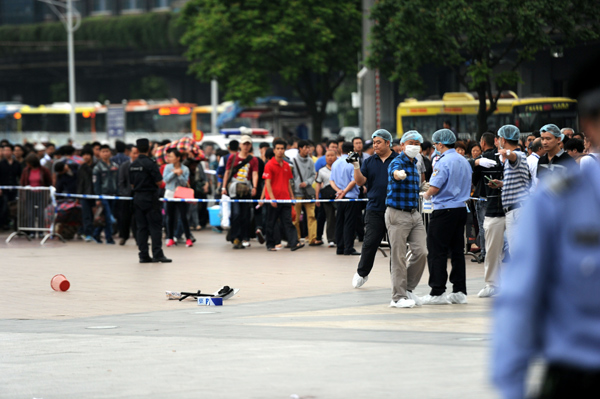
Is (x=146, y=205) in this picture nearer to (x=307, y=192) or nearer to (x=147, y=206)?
(x=147, y=206)

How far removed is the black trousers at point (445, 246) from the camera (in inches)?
412

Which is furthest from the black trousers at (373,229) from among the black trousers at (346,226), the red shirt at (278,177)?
the red shirt at (278,177)

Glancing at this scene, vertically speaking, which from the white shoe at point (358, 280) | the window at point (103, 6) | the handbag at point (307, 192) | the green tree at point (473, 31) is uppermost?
the window at point (103, 6)

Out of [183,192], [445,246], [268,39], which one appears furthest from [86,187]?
[268,39]

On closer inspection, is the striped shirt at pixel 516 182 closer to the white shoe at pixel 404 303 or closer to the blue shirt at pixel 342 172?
the white shoe at pixel 404 303

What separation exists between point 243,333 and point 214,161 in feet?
57.0

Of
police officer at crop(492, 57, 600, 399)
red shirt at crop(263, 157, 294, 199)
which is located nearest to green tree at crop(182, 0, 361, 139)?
red shirt at crop(263, 157, 294, 199)

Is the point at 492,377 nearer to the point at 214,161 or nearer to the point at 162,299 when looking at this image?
the point at 162,299

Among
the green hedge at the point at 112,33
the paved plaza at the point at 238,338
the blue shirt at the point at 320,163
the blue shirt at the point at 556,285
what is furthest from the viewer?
the green hedge at the point at 112,33

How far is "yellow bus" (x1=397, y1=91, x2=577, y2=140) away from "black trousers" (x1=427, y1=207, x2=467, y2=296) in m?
18.9

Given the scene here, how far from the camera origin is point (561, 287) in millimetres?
2664

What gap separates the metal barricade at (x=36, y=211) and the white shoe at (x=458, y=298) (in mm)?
11945

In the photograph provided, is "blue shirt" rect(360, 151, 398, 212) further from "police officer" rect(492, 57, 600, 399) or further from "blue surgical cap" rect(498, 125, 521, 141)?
"police officer" rect(492, 57, 600, 399)

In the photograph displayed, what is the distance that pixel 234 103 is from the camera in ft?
140
